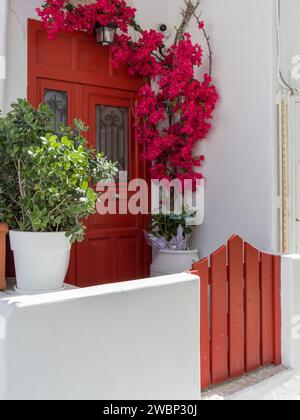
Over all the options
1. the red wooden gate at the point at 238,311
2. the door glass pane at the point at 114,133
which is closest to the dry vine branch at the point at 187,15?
the door glass pane at the point at 114,133

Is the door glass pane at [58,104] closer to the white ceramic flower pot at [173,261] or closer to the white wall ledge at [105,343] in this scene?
the white ceramic flower pot at [173,261]

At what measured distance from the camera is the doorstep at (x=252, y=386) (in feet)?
8.24

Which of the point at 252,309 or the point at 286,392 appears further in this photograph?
the point at 252,309

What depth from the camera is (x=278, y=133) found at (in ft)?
11.7

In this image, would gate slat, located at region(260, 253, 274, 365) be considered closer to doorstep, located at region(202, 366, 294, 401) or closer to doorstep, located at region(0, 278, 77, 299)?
doorstep, located at region(202, 366, 294, 401)

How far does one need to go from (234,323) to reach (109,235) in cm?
161

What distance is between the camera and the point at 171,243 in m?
3.85

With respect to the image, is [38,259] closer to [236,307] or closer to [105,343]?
[105,343]

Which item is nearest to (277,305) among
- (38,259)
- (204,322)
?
(204,322)

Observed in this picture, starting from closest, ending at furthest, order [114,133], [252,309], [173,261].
→ [252,309] < [173,261] < [114,133]

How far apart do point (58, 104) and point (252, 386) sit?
2682mm

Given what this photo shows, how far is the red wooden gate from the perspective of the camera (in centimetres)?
261
